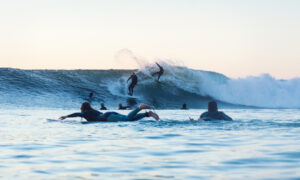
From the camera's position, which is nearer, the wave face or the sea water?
the sea water

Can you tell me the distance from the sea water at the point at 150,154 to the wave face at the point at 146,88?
81.5 ft

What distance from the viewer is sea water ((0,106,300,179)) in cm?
532

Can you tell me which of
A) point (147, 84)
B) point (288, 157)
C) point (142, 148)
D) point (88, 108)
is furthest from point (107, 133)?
point (147, 84)

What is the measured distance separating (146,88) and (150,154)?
3659 cm

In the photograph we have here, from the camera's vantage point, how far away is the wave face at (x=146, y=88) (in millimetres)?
37719

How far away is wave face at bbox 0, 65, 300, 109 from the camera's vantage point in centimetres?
3772

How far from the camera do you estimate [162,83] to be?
45781mm

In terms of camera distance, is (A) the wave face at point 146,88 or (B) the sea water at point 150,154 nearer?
(B) the sea water at point 150,154

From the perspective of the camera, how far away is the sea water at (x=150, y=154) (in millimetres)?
5320

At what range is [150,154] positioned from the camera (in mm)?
6965

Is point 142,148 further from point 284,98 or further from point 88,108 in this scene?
point 284,98

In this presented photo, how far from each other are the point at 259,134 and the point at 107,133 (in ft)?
11.1

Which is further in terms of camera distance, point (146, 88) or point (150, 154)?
point (146, 88)

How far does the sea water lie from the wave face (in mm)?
24834
